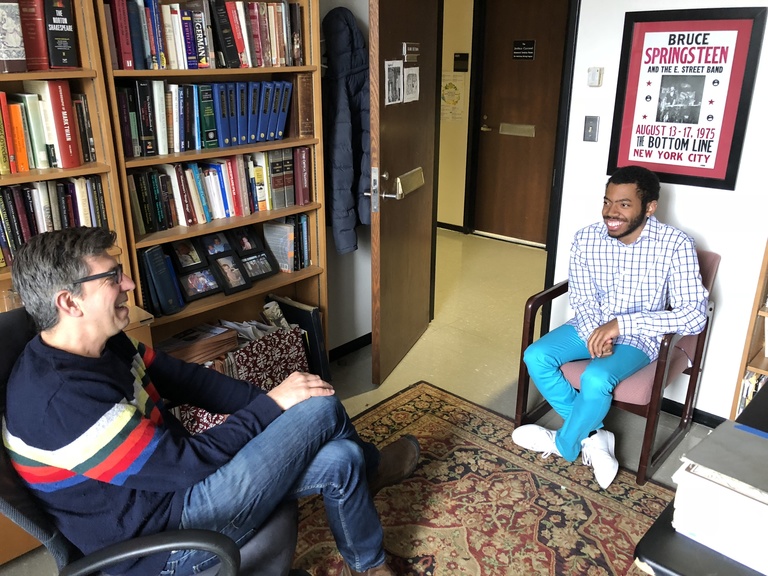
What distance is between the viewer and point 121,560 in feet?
3.86

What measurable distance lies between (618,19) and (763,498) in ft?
7.03

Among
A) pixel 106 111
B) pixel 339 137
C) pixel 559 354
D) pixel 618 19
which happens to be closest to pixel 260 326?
pixel 339 137

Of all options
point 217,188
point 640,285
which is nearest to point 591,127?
point 640,285

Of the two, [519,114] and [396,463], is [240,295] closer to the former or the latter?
[396,463]

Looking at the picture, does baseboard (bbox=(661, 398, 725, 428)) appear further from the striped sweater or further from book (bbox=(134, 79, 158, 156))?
book (bbox=(134, 79, 158, 156))

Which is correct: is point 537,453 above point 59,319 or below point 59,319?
below

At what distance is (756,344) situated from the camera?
2.29 metres

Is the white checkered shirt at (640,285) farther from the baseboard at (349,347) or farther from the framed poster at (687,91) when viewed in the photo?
the baseboard at (349,347)

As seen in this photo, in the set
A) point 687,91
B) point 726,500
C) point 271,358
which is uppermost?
point 687,91

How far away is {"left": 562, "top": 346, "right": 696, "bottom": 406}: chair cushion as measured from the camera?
2.20 meters

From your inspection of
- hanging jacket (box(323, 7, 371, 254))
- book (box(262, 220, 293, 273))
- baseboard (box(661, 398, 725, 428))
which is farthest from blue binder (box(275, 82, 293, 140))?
baseboard (box(661, 398, 725, 428))

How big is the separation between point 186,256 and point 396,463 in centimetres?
111

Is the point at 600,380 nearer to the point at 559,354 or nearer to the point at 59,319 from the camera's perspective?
the point at 559,354

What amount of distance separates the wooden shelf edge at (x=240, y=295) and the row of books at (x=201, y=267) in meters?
0.02
